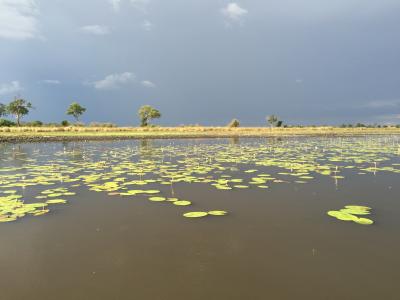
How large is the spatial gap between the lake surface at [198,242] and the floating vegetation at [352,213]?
0.33 ft

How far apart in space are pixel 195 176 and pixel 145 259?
5554 millimetres

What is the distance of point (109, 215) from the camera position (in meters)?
5.39

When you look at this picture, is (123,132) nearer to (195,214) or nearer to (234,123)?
(234,123)

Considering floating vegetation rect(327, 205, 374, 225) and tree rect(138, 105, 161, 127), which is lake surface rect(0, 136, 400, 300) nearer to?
floating vegetation rect(327, 205, 374, 225)

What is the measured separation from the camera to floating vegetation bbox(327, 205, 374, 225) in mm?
4773

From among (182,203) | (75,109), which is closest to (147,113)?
(75,109)

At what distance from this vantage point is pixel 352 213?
5.14 metres

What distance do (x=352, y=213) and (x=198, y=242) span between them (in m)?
2.77

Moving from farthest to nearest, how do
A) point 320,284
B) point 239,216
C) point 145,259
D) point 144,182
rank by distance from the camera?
point 144,182, point 239,216, point 145,259, point 320,284

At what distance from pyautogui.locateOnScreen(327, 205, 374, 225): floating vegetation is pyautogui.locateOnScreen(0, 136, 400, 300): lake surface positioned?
0.33 feet

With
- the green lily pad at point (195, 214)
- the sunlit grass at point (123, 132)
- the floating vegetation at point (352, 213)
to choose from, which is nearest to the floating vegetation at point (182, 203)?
the green lily pad at point (195, 214)

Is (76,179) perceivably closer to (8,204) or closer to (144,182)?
(144,182)

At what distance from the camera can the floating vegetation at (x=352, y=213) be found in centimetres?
477

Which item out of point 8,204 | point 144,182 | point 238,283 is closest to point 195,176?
point 144,182
